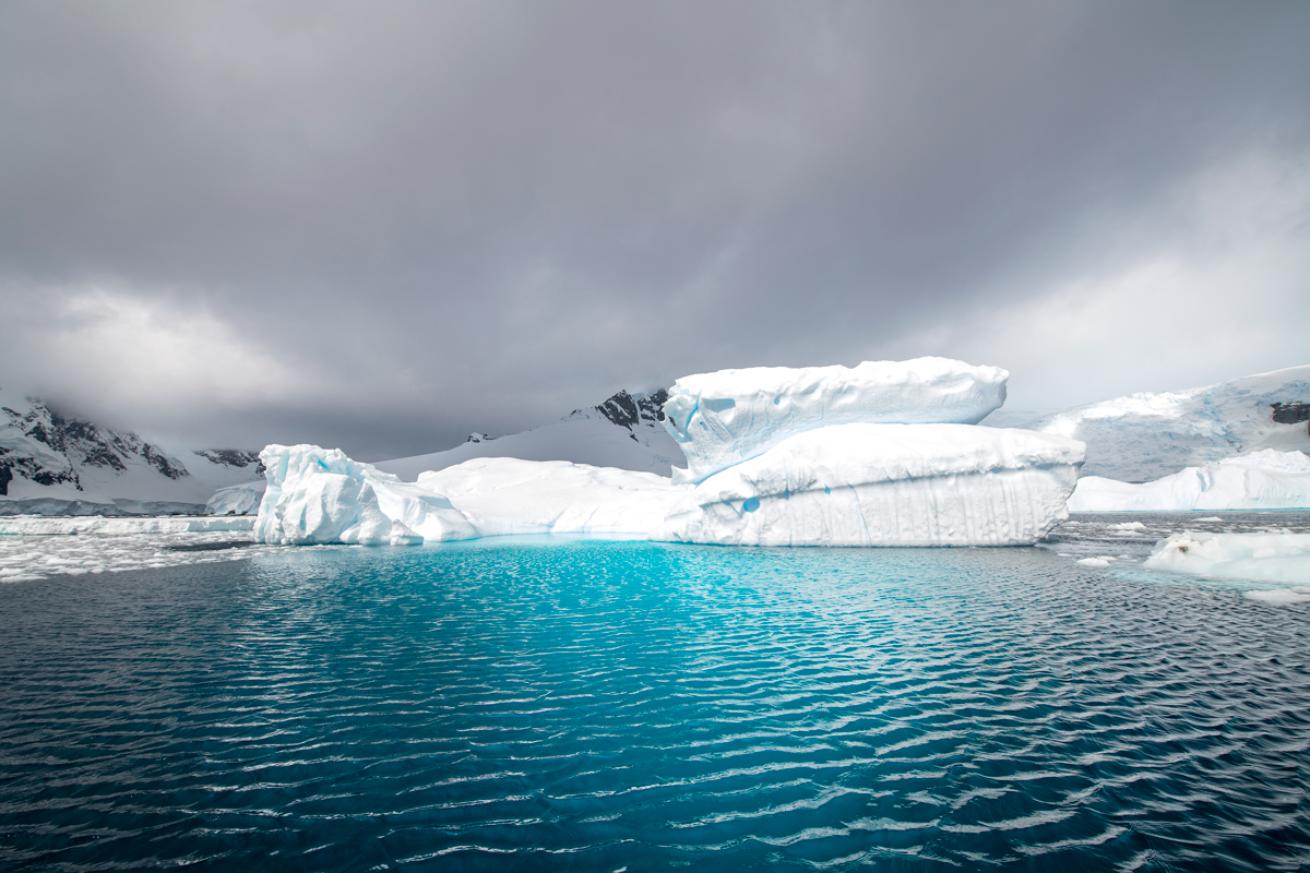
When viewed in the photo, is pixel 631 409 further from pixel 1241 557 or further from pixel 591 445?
pixel 1241 557

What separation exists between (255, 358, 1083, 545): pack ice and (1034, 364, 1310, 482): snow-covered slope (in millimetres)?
86480

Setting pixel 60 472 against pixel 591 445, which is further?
pixel 60 472

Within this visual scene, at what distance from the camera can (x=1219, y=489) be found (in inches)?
2596

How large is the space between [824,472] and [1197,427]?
111 metres

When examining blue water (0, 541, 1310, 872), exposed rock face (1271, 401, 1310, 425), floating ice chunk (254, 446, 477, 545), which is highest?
exposed rock face (1271, 401, 1310, 425)

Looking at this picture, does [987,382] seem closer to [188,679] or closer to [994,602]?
[994,602]

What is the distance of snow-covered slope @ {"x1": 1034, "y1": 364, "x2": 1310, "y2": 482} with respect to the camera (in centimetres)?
9075

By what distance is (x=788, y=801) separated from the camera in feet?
17.7

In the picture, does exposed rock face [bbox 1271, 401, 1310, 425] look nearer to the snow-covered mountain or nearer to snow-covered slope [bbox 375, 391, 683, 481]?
snow-covered slope [bbox 375, 391, 683, 481]

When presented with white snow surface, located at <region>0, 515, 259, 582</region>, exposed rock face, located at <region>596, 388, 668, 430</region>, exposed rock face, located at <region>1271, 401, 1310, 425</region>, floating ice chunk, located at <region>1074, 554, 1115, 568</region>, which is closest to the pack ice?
floating ice chunk, located at <region>1074, 554, 1115, 568</region>

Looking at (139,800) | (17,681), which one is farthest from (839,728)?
(17,681)

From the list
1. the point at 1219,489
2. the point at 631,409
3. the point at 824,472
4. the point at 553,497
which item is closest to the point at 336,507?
the point at 553,497

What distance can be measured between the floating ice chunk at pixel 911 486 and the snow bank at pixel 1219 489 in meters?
49.9

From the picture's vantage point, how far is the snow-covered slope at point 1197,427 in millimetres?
90750
